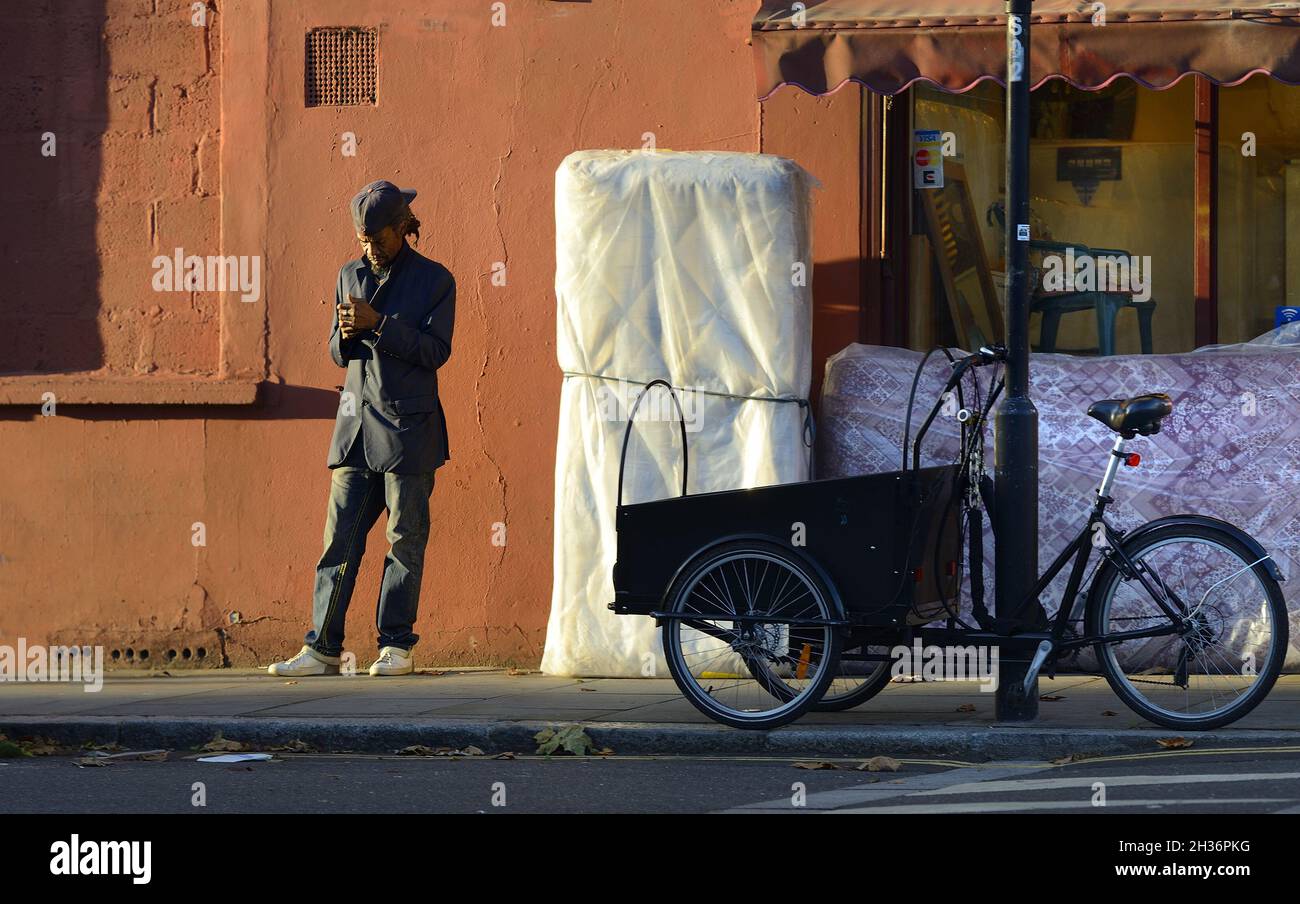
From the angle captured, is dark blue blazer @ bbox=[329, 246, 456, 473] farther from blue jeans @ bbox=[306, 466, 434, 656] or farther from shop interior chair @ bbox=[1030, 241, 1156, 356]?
shop interior chair @ bbox=[1030, 241, 1156, 356]

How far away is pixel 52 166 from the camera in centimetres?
1035

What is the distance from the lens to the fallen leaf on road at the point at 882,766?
6.55 metres

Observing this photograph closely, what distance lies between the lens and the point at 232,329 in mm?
10062

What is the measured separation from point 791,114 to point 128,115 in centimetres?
375

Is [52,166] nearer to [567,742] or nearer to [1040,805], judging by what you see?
[567,742]

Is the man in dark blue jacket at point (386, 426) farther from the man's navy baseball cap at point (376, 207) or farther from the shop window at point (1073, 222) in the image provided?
the shop window at point (1073, 222)

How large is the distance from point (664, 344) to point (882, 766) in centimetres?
289

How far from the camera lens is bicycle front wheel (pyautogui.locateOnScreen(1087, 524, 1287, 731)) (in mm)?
6758

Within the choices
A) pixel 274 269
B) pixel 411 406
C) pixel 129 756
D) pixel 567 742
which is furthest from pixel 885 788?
pixel 274 269

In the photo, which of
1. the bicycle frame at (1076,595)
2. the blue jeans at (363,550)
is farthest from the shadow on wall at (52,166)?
the bicycle frame at (1076,595)

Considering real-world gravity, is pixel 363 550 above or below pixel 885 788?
above

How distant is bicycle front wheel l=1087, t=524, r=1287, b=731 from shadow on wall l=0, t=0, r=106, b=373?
6.11 metres
